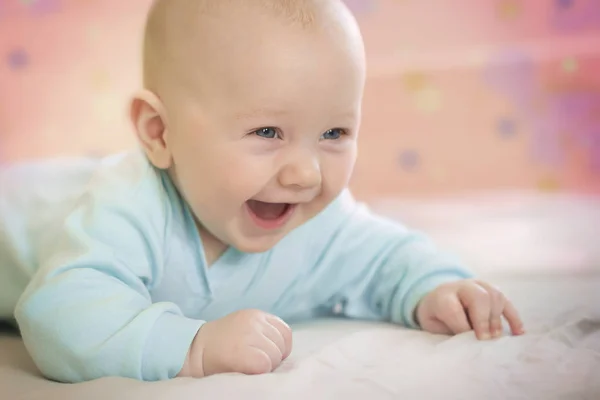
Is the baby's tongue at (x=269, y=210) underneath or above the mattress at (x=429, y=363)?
above

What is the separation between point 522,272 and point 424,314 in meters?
0.38

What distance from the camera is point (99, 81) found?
2.31 metres

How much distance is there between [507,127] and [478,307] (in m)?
1.47

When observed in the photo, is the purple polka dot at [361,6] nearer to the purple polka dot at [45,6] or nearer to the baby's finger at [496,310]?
the purple polka dot at [45,6]

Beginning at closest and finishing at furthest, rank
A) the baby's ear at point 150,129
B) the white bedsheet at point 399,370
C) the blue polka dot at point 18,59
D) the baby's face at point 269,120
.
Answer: the white bedsheet at point 399,370 < the baby's face at point 269,120 < the baby's ear at point 150,129 < the blue polka dot at point 18,59

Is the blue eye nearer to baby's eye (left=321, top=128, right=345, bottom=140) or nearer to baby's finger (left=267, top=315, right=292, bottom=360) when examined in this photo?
baby's eye (left=321, top=128, right=345, bottom=140)

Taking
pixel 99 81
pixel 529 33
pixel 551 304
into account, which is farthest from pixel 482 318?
pixel 99 81

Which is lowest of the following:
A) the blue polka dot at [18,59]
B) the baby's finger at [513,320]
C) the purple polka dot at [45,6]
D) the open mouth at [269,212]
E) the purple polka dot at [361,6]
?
the baby's finger at [513,320]

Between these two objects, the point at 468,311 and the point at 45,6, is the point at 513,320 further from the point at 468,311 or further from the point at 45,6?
the point at 45,6

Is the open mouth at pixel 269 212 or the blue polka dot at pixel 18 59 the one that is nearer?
the open mouth at pixel 269 212

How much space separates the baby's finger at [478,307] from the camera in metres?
0.82

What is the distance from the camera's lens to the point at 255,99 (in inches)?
29.7

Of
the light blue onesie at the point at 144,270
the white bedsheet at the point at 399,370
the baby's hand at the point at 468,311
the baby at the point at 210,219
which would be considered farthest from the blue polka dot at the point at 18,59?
the baby's hand at the point at 468,311

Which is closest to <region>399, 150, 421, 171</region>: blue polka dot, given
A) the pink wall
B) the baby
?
the pink wall
